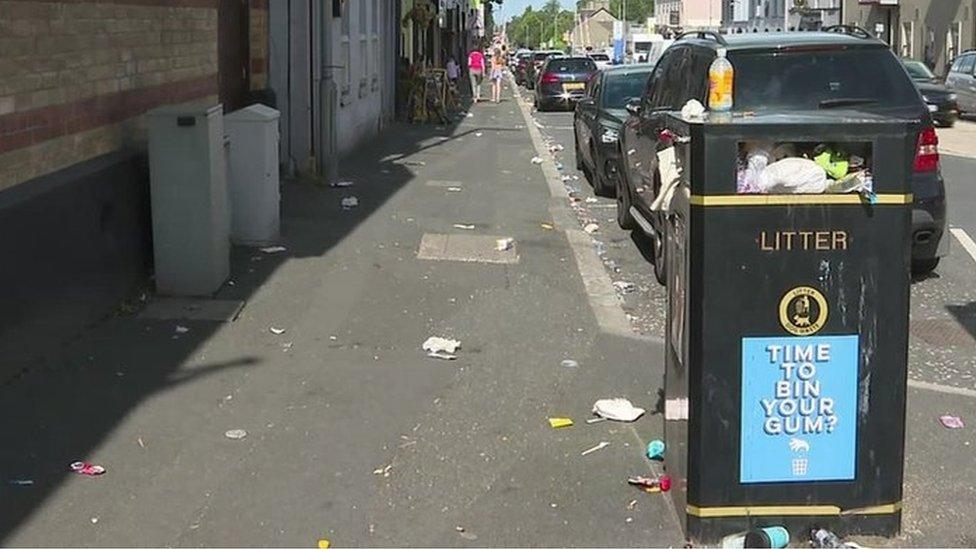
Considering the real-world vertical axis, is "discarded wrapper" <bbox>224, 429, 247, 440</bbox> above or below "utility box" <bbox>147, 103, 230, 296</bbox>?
below

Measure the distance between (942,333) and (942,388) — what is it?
1.49 m

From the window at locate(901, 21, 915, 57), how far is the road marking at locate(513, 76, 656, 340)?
35988mm

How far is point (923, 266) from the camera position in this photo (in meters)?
10.3

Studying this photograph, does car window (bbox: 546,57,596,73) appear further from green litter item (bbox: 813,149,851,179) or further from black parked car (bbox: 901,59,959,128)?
green litter item (bbox: 813,149,851,179)

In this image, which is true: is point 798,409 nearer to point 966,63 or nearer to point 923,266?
point 923,266

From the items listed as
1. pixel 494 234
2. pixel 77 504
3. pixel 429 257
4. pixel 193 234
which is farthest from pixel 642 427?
pixel 494 234

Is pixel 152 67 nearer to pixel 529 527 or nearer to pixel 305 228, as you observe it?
pixel 305 228

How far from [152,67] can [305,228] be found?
8.57 ft

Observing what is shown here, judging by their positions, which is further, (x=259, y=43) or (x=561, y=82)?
(x=561, y=82)

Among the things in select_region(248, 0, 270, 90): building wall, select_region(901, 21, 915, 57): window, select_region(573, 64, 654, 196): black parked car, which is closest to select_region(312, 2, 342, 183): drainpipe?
select_region(248, 0, 270, 90): building wall

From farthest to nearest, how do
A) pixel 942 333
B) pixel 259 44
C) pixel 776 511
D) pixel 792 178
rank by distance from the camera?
pixel 259 44
pixel 942 333
pixel 776 511
pixel 792 178

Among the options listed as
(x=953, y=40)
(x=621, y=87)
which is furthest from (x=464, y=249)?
(x=953, y=40)

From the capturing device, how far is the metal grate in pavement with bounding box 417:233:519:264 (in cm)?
1062

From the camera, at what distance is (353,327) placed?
8141 millimetres
